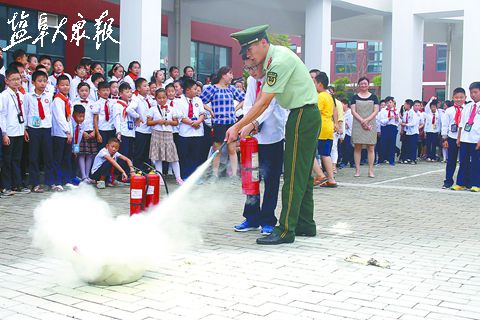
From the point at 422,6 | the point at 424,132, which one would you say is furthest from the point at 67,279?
the point at 422,6

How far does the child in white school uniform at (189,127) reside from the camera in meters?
10.8

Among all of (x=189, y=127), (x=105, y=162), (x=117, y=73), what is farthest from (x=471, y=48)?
(x=105, y=162)

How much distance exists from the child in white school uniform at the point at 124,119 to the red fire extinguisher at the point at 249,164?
4.69 m

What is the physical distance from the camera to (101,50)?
23.5 metres

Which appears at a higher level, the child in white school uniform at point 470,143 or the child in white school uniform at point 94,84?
the child in white school uniform at point 94,84

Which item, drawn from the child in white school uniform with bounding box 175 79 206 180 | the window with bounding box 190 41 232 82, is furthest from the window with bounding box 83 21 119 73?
the child in white school uniform with bounding box 175 79 206 180

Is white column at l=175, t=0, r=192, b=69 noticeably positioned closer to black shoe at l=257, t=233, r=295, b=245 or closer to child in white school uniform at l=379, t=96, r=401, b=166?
child in white school uniform at l=379, t=96, r=401, b=166

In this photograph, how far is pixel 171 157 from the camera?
34.6ft

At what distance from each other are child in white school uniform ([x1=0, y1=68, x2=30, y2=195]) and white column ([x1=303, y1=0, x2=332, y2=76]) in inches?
437

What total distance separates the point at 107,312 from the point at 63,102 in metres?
6.52

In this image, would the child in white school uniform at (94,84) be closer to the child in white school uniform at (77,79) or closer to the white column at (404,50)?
the child in white school uniform at (77,79)

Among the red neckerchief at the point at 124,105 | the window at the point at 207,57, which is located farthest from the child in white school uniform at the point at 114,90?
the window at the point at 207,57

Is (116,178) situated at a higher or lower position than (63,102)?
lower

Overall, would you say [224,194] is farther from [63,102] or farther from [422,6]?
[422,6]
